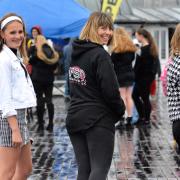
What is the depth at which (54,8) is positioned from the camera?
12922mm

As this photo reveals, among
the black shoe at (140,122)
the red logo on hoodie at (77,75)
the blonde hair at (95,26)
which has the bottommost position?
the black shoe at (140,122)

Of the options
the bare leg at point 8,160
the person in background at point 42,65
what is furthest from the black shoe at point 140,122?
the bare leg at point 8,160

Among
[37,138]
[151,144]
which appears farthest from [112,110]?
[37,138]

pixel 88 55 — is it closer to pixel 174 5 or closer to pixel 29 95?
pixel 29 95

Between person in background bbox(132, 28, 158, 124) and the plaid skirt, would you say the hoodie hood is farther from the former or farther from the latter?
person in background bbox(132, 28, 158, 124)

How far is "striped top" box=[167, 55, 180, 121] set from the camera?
5.03m

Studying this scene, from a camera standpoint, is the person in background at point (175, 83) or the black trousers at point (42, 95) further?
the black trousers at point (42, 95)

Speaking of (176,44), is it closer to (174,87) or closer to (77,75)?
(174,87)

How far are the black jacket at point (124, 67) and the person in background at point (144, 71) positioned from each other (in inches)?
15.3

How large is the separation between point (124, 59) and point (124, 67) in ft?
0.53

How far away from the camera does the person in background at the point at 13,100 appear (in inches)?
170

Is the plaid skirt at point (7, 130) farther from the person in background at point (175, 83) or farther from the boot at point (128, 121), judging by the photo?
the boot at point (128, 121)

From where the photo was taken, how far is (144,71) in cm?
1075

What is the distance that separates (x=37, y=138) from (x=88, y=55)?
5178mm
